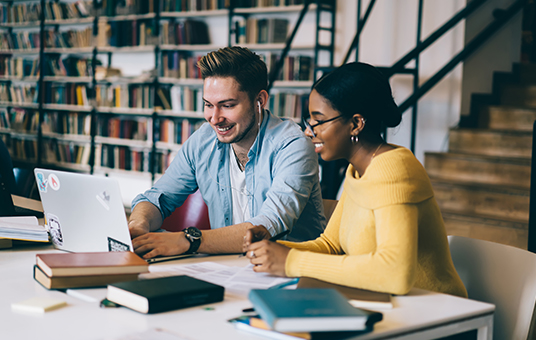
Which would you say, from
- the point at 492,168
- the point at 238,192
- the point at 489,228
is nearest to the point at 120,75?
the point at 492,168

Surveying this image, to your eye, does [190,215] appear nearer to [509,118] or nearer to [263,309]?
[263,309]

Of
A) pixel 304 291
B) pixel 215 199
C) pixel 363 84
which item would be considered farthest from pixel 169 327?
pixel 215 199

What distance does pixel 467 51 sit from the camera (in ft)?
13.2

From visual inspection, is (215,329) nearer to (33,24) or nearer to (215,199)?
(215,199)

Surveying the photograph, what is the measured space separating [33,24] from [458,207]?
5.79 m

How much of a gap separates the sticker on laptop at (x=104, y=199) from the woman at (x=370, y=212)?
13.4 inches

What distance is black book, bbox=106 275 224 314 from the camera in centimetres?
Answer: 100

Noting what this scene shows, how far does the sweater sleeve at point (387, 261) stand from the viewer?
1127mm

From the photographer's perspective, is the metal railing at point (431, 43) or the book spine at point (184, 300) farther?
the metal railing at point (431, 43)

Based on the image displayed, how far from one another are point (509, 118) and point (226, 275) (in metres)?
3.42

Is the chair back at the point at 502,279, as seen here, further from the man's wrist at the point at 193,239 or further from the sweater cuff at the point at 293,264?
the man's wrist at the point at 193,239

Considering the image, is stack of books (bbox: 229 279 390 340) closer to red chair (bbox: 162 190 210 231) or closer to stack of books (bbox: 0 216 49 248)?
stack of books (bbox: 0 216 49 248)

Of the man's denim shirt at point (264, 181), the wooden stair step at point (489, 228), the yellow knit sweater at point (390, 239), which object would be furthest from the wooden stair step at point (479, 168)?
the yellow knit sweater at point (390, 239)

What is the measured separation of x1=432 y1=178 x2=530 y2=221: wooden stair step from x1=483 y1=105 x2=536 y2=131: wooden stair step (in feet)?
2.16
